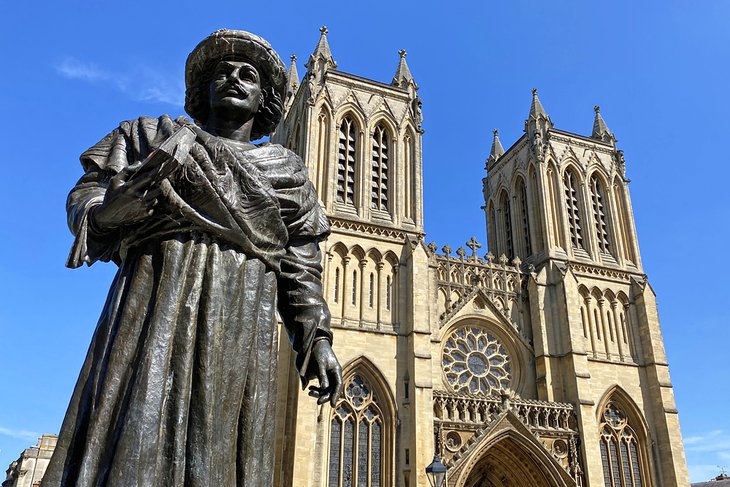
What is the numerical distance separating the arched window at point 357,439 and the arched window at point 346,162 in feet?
20.8

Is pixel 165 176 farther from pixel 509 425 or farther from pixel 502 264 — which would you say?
pixel 502 264

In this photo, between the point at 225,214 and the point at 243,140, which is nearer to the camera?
the point at 225,214

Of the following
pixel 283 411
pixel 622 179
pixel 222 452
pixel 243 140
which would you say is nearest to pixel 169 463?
pixel 222 452

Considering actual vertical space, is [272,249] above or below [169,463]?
above

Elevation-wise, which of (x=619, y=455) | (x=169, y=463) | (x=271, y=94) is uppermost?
(x=619, y=455)

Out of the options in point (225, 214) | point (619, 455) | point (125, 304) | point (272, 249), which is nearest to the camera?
point (125, 304)

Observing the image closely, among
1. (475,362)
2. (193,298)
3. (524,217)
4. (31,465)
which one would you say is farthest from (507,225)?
(193,298)

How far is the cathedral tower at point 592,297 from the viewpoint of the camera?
21.6m

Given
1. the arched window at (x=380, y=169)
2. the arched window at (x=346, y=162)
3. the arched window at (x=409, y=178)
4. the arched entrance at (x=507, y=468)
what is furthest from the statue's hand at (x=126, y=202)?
the arched window at (x=409, y=178)

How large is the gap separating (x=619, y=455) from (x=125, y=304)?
2275 cm

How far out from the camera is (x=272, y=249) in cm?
233

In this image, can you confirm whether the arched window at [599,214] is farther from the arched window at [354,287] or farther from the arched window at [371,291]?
the arched window at [354,287]

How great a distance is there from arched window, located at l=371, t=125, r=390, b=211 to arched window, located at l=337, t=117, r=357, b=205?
780mm

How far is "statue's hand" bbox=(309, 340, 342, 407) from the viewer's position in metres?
2.39
